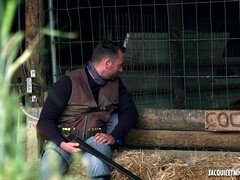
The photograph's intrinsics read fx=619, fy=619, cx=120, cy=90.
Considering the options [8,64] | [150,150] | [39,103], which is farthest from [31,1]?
[8,64]

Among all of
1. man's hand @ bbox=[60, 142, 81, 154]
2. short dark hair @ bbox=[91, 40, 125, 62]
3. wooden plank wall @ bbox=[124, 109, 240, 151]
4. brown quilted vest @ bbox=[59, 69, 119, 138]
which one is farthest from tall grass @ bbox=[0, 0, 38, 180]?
wooden plank wall @ bbox=[124, 109, 240, 151]

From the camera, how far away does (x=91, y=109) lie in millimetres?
5078

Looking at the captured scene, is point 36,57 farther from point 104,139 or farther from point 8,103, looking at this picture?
point 8,103

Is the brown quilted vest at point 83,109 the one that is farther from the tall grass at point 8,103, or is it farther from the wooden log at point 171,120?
the tall grass at point 8,103

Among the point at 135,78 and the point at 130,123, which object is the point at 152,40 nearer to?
the point at 135,78

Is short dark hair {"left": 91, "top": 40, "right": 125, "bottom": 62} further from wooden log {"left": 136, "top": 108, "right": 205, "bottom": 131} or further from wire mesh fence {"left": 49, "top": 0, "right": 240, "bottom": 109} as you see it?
wire mesh fence {"left": 49, "top": 0, "right": 240, "bottom": 109}

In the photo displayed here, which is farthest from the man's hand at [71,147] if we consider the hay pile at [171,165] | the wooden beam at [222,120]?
the wooden beam at [222,120]

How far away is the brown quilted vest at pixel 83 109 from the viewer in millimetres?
5016

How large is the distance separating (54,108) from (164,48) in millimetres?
3107

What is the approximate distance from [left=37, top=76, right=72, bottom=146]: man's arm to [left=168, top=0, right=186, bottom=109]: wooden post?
8.04 feet

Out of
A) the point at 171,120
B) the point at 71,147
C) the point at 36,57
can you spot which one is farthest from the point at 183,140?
the point at 36,57

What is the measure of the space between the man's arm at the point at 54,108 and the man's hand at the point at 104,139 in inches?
11.3

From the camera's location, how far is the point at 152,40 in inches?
303

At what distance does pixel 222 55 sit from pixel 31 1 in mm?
3511
